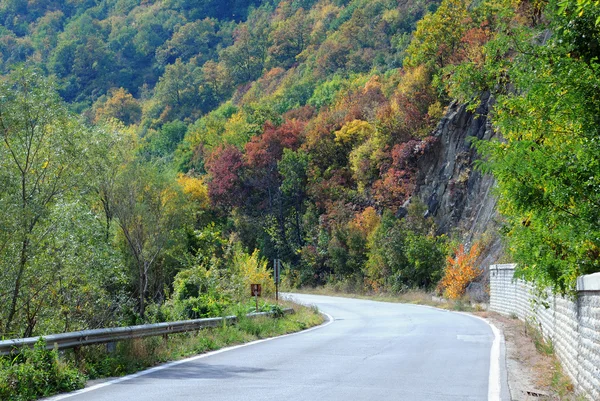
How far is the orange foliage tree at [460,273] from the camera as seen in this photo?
3816 centimetres

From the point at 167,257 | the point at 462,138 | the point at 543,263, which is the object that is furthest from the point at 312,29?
the point at 543,263

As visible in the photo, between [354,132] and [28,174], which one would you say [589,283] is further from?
[354,132]

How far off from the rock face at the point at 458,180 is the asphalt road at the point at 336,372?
21746 millimetres

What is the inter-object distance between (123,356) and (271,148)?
5002cm

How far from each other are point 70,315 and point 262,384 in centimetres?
941

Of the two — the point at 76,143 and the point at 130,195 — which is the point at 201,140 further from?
the point at 76,143

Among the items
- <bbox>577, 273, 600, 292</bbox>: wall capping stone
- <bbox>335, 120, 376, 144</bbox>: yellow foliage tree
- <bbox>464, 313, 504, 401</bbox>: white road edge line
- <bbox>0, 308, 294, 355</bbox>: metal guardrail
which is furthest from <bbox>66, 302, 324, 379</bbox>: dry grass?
<bbox>335, 120, 376, 144</bbox>: yellow foliage tree

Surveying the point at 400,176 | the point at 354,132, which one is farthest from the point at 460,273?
the point at 354,132

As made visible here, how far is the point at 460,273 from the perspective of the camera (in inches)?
1515

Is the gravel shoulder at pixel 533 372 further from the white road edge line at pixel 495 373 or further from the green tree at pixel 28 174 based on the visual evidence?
the green tree at pixel 28 174

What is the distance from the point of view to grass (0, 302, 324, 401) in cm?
1024

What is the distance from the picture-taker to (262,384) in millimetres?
11406

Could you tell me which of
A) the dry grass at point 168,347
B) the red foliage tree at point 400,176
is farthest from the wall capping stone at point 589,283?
the red foliage tree at point 400,176

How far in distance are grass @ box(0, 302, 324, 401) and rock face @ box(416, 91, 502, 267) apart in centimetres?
2315
